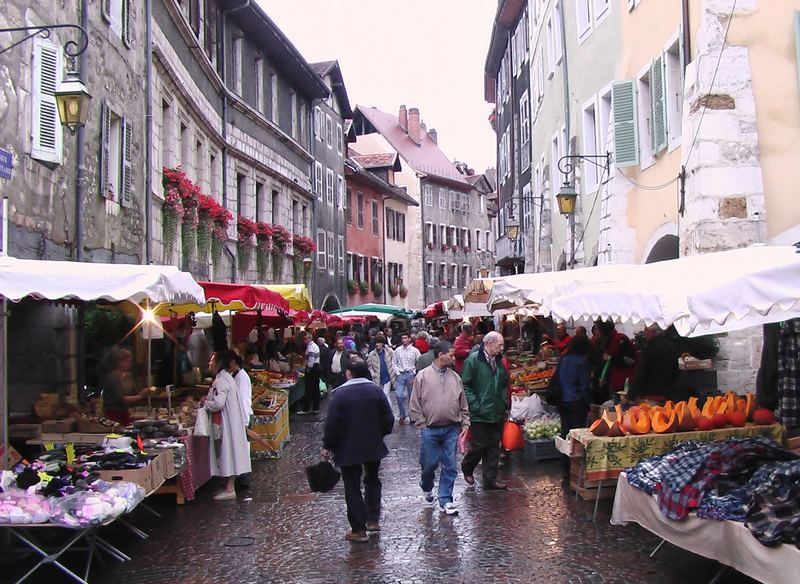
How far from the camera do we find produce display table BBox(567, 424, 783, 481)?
328 inches

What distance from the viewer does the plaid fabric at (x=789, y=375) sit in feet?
27.7

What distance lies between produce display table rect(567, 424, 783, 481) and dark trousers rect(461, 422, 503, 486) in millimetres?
1217

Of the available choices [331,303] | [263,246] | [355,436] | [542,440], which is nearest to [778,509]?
[355,436]

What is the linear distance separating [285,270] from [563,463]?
1819 centimetres

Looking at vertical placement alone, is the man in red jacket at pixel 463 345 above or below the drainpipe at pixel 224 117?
below

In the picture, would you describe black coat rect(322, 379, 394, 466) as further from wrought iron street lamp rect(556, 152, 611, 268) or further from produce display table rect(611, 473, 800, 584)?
wrought iron street lamp rect(556, 152, 611, 268)

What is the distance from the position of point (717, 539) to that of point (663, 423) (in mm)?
2699

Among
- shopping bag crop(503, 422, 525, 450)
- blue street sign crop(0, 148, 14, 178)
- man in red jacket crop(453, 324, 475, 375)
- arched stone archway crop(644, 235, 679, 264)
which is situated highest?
blue street sign crop(0, 148, 14, 178)

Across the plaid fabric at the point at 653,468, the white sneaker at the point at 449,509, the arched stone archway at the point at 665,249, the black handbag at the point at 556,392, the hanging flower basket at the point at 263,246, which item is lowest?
the white sneaker at the point at 449,509

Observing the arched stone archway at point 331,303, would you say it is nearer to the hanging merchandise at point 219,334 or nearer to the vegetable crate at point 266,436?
the hanging merchandise at point 219,334

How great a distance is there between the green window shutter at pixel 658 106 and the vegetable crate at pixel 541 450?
17.6 ft

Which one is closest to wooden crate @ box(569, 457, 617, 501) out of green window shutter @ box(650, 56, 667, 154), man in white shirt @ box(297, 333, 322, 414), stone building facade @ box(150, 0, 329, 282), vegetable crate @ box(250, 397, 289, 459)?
vegetable crate @ box(250, 397, 289, 459)

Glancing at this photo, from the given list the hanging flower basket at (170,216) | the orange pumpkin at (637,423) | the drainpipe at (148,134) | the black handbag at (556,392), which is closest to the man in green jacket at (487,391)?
the black handbag at (556,392)

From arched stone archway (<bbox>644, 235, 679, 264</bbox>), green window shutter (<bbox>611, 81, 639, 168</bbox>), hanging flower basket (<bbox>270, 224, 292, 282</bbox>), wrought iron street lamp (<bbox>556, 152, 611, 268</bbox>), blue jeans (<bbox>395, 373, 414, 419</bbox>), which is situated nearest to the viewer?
wrought iron street lamp (<bbox>556, 152, 611, 268</bbox>)
